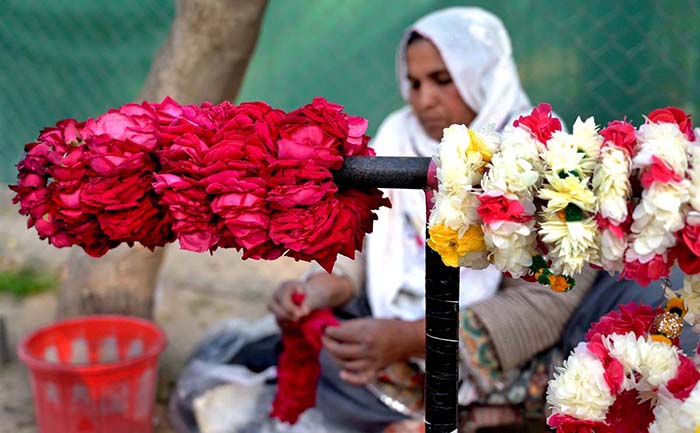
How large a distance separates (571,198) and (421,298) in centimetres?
182

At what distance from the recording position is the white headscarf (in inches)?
112

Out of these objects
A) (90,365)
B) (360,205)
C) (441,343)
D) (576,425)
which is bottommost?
(90,365)

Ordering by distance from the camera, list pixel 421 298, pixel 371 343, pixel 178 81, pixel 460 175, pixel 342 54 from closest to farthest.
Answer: pixel 460 175 → pixel 371 343 → pixel 421 298 → pixel 178 81 → pixel 342 54

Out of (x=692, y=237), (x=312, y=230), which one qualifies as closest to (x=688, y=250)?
(x=692, y=237)

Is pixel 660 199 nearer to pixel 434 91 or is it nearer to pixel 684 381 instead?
pixel 684 381

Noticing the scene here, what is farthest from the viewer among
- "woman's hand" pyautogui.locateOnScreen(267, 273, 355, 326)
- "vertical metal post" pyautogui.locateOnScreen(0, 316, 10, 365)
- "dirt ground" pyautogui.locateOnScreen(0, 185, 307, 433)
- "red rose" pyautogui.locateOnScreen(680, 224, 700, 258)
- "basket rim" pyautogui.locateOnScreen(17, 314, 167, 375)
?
"vertical metal post" pyautogui.locateOnScreen(0, 316, 10, 365)

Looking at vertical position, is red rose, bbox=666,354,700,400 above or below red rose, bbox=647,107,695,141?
below

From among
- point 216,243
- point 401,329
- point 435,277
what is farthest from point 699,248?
point 401,329

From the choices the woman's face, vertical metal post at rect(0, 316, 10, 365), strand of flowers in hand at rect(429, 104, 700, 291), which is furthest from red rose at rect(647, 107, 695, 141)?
vertical metal post at rect(0, 316, 10, 365)

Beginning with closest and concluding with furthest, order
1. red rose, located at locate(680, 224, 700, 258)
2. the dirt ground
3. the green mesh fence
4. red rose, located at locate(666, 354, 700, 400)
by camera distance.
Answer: red rose, located at locate(680, 224, 700, 258)
red rose, located at locate(666, 354, 700, 400)
the dirt ground
the green mesh fence

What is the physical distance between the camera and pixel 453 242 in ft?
3.85

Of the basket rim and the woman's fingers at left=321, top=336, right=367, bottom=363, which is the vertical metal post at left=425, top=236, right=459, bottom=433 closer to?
the woman's fingers at left=321, top=336, right=367, bottom=363

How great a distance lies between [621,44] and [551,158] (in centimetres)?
328

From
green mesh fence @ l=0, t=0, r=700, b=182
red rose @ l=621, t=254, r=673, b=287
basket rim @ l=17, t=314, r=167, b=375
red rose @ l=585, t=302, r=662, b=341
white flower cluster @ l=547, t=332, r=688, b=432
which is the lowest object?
basket rim @ l=17, t=314, r=167, b=375
